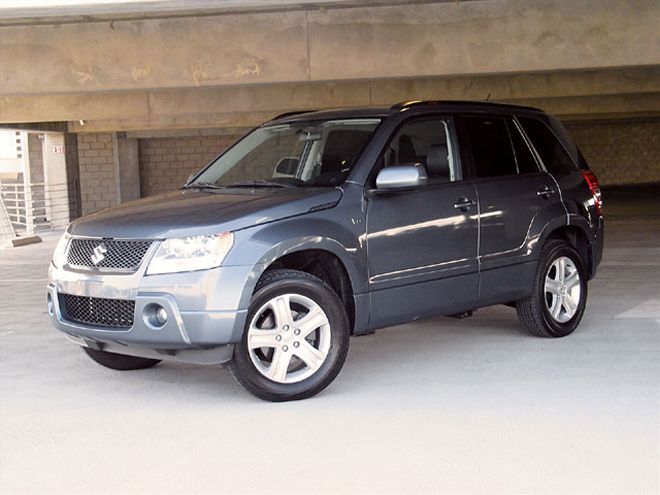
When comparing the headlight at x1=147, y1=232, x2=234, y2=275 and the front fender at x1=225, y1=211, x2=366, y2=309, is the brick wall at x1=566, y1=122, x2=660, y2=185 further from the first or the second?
the headlight at x1=147, y1=232, x2=234, y2=275

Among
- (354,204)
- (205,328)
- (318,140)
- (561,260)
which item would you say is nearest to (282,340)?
(205,328)

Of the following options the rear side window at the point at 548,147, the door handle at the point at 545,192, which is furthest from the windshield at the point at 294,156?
the rear side window at the point at 548,147

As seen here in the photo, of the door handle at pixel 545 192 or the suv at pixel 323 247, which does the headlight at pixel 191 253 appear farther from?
the door handle at pixel 545 192

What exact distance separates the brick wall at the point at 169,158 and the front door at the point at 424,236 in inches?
1085

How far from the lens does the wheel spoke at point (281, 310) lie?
574 cm

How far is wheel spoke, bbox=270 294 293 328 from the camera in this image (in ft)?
18.8

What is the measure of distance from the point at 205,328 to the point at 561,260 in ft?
11.1

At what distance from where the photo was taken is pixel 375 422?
17.5ft

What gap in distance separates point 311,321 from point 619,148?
37964 millimetres

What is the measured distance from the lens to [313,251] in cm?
A: 604

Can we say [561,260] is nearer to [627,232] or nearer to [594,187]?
[594,187]

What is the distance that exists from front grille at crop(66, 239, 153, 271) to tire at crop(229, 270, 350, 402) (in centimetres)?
74

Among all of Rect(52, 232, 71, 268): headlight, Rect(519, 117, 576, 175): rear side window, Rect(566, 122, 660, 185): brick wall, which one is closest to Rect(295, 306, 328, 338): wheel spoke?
Rect(52, 232, 71, 268): headlight

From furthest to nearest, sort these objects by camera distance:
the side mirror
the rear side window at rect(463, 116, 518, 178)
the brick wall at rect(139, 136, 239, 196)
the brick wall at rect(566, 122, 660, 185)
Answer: the brick wall at rect(566, 122, 660, 185)
the brick wall at rect(139, 136, 239, 196)
the rear side window at rect(463, 116, 518, 178)
the side mirror
